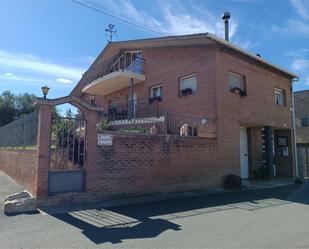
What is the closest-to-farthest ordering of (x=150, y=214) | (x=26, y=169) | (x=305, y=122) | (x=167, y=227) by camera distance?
1. (x=167, y=227)
2. (x=150, y=214)
3. (x=26, y=169)
4. (x=305, y=122)

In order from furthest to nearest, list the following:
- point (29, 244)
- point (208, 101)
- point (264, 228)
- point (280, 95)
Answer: point (280, 95), point (208, 101), point (264, 228), point (29, 244)

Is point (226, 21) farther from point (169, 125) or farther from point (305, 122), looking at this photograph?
point (305, 122)

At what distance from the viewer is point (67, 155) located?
28.2ft

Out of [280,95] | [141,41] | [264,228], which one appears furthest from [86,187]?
[280,95]

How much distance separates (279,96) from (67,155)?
45.5 feet

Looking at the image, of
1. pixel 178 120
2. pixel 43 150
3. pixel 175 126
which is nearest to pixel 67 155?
pixel 43 150

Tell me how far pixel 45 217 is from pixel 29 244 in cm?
183

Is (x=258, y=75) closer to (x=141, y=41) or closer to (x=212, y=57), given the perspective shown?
(x=212, y=57)

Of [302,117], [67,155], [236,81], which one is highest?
[302,117]

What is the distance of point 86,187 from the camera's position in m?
8.65

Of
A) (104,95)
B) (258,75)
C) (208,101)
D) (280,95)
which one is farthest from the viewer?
(104,95)

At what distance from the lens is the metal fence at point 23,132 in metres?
9.54

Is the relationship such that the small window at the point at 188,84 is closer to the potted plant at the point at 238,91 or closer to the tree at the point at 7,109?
the potted plant at the point at 238,91

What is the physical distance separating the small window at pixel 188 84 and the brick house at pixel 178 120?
5 centimetres
